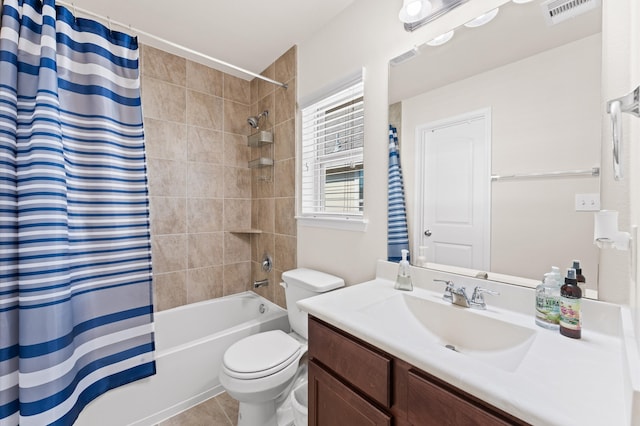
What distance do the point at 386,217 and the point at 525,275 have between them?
0.61 metres

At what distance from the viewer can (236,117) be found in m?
2.49

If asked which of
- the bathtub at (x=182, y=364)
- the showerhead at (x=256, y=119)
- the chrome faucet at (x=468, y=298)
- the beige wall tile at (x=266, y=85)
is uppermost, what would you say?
the beige wall tile at (x=266, y=85)

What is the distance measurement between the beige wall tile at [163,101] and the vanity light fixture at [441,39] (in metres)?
1.88

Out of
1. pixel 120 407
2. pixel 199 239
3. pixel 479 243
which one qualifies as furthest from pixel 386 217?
pixel 120 407

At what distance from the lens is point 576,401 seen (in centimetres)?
51

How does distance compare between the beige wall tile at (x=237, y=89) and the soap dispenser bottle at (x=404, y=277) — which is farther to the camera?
the beige wall tile at (x=237, y=89)

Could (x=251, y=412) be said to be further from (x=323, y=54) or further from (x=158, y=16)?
(x=158, y=16)

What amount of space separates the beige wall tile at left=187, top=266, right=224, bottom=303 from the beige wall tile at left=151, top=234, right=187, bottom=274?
0.40ft

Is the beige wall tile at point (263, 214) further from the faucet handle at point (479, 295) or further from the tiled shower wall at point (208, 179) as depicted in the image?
the faucet handle at point (479, 295)

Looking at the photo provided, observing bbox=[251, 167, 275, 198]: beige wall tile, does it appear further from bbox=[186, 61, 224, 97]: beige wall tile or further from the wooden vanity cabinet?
the wooden vanity cabinet

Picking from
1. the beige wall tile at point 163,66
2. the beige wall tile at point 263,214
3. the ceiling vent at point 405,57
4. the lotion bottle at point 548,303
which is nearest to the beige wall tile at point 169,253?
the beige wall tile at point 263,214

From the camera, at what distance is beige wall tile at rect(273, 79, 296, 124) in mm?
2016

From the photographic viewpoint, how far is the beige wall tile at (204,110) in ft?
7.28

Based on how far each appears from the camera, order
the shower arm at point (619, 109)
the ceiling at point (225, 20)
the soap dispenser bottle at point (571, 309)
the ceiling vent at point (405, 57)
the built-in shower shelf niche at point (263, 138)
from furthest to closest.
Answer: the built-in shower shelf niche at point (263, 138) < the ceiling at point (225, 20) < the ceiling vent at point (405, 57) < the soap dispenser bottle at point (571, 309) < the shower arm at point (619, 109)
